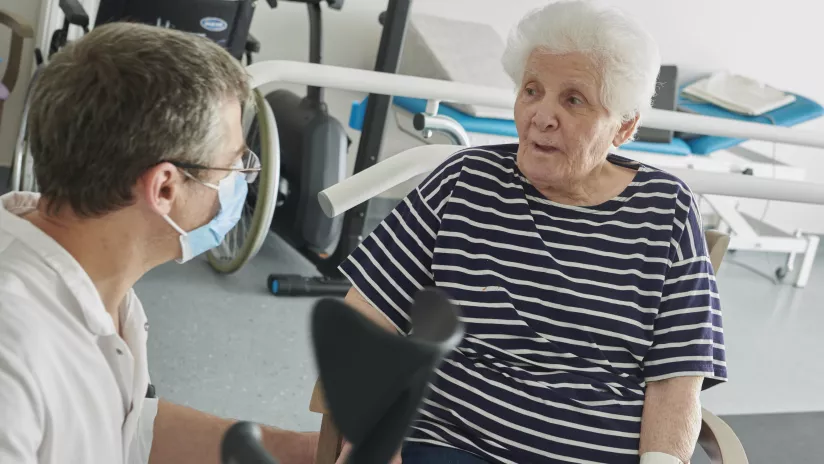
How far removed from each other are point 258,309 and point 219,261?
33 cm

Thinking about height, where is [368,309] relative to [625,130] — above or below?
below

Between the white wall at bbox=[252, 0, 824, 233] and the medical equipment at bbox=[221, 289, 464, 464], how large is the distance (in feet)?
13.2

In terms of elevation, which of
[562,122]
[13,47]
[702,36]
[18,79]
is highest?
[562,122]

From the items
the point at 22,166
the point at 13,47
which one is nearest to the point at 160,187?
the point at 22,166

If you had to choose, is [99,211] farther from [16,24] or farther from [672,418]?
[16,24]

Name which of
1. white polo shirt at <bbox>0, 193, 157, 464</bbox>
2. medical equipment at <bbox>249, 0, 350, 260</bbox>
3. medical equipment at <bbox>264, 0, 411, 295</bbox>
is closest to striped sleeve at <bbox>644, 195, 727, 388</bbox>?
white polo shirt at <bbox>0, 193, 157, 464</bbox>

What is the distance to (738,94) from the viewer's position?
15.9 ft

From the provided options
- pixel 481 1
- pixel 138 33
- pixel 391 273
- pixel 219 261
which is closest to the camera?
pixel 138 33

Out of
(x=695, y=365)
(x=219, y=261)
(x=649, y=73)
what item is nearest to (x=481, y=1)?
(x=219, y=261)

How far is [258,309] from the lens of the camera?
3.28 meters

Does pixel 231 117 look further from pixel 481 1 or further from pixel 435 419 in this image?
pixel 481 1

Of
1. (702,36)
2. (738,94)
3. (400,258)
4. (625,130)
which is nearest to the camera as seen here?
(400,258)

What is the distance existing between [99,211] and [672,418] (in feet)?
3.32

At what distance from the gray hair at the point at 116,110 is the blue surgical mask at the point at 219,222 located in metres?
0.10
